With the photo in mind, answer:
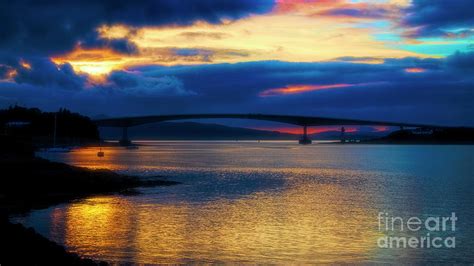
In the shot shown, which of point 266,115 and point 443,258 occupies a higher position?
point 266,115

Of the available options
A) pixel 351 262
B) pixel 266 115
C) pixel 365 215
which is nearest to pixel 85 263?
pixel 351 262

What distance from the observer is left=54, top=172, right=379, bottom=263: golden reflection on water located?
67.1ft

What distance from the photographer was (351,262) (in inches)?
763

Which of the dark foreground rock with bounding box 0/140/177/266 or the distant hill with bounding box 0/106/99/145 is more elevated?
the distant hill with bounding box 0/106/99/145

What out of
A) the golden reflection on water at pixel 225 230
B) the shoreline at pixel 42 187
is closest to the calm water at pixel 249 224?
the golden reflection on water at pixel 225 230

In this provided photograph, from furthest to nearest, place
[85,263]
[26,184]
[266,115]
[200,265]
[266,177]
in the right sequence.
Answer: [266,115] → [266,177] → [26,184] → [200,265] → [85,263]

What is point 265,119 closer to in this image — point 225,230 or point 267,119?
point 267,119

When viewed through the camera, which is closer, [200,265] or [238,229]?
[200,265]

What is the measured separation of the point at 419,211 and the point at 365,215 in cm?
400

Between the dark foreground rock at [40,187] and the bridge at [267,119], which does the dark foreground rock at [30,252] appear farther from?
the bridge at [267,119]

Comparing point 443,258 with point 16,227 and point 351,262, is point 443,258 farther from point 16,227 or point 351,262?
point 16,227

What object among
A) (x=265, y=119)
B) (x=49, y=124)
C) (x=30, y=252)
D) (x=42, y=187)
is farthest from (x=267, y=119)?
(x=30, y=252)

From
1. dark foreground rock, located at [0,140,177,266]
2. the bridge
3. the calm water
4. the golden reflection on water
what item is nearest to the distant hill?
the bridge

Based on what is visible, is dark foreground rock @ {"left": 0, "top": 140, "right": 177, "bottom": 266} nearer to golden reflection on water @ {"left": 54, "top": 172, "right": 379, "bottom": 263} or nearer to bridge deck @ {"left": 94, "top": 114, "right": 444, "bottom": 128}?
golden reflection on water @ {"left": 54, "top": 172, "right": 379, "bottom": 263}
